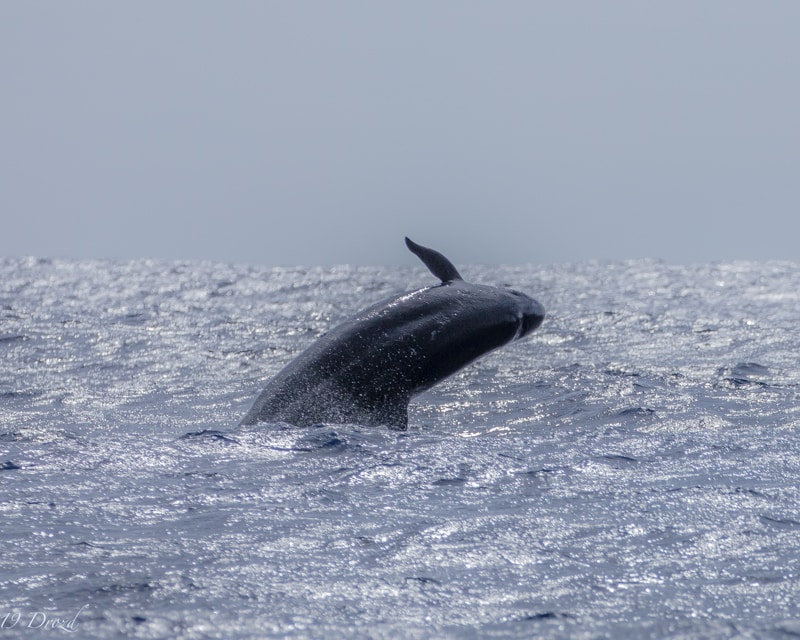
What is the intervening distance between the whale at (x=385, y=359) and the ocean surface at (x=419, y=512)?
0.38 m

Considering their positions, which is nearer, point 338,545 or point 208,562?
point 208,562

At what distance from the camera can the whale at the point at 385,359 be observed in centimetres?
975

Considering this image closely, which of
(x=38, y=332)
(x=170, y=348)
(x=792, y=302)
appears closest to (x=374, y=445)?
(x=170, y=348)

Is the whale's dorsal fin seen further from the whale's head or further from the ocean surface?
the ocean surface

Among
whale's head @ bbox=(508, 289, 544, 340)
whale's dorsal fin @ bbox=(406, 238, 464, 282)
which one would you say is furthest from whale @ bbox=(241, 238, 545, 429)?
whale's dorsal fin @ bbox=(406, 238, 464, 282)

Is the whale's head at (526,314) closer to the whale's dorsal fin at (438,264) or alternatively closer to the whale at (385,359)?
the whale at (385,359)

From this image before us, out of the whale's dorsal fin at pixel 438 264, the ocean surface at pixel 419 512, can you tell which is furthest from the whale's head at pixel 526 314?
the ocean surface at pixel 419 512

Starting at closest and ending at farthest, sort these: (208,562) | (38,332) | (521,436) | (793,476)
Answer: (208,562) → (793,476) → (521,436) → (38,332)

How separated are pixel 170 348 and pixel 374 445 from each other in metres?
11.9

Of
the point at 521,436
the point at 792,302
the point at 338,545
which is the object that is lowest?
the point at 792,302

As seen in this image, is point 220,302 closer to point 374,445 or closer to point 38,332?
point 38,332

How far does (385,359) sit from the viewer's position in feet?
33.1

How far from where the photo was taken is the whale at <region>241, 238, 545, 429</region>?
9.75m

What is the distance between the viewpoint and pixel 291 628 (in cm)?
462
